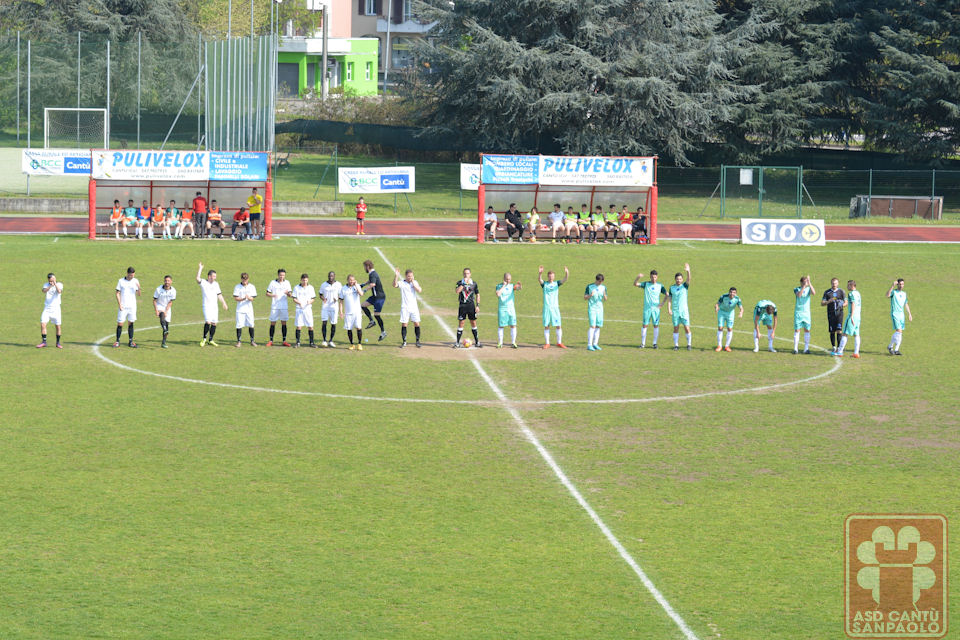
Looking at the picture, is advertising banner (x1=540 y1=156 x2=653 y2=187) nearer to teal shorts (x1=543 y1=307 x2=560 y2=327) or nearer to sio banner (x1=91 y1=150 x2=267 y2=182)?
sio banner (x1=91 y1=150 x2=267 y2=182)

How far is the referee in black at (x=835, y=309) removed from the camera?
93.7 feet

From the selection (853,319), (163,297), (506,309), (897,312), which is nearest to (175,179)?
(163,297)

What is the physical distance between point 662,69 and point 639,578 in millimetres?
54842

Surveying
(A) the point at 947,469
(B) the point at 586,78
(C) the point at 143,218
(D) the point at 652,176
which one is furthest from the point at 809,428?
(B) the point at 586,78

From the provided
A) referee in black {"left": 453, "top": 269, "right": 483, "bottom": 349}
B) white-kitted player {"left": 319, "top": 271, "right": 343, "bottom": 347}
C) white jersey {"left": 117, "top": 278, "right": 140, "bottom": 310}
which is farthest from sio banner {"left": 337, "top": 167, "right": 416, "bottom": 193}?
white jersey {"left": 117, "top": 278, "right": 140, "bottom": 310}

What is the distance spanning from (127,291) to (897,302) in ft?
59.3

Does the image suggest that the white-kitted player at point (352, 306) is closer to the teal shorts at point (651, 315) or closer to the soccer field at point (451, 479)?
the soccer field at point (451, 479)

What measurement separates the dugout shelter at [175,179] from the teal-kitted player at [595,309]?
2143cm

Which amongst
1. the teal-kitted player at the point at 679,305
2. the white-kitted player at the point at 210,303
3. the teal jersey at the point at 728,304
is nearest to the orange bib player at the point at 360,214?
Result: the white-kitted player at the point at 210,303

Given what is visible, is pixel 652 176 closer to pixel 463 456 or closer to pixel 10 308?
pixel 10 308

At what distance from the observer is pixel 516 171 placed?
4919cm

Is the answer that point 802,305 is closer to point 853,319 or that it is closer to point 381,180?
point 853,319

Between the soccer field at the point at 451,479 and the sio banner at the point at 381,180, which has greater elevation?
the sio banner at the point at 381,180

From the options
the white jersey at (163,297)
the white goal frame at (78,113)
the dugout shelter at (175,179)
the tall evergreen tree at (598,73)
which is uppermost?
the tall evergreen tree at (598,73)
